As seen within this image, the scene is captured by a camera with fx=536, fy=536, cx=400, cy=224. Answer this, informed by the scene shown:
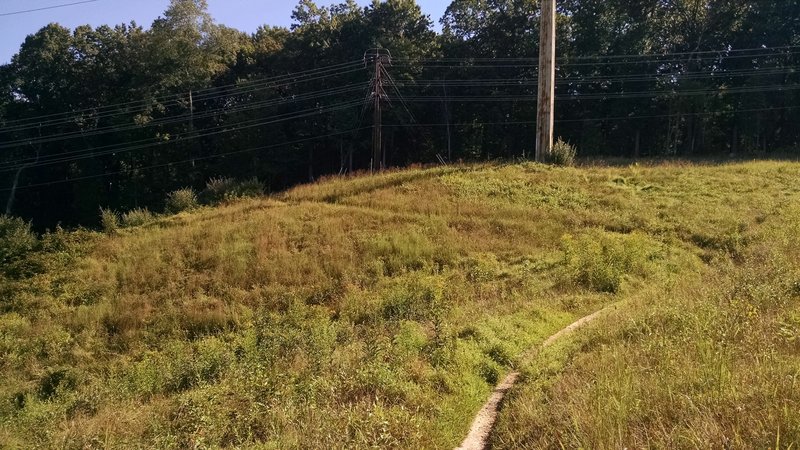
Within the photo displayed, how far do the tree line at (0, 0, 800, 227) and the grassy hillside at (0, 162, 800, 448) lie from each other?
20.3 m

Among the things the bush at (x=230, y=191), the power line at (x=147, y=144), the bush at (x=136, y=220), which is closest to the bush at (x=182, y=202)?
the bush at (x=230, y=191)

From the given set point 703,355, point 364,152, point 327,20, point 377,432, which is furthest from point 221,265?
point 327,20

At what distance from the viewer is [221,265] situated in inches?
686

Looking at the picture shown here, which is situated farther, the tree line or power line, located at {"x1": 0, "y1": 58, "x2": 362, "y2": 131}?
power line, located at {"x1": 0, "y1": 58, "x2": 362, "y2": 131}

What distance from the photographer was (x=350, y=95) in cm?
4484

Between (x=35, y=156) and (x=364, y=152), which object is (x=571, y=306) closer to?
(x=364, y=152)

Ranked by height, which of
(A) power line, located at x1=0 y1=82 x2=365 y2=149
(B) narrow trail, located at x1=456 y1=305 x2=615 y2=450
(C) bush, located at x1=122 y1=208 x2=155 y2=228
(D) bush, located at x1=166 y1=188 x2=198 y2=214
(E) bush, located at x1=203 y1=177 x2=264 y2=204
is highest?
(A) power line, located at x1=0 y1=82 x2=365 y2=149

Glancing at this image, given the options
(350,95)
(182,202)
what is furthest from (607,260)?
(350,95)

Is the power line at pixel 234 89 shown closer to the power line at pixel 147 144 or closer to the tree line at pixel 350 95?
the tree line at pixel 350 95

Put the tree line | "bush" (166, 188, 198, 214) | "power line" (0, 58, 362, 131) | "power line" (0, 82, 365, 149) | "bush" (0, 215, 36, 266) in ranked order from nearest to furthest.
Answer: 1. "bush" (0, 215, 36, 266)
2. "bush" (166, 188, 198, 214)
3. the tree line
4. "power line" (0, 82, 365, 149)
5. "power line" (0, 58, 362, 131)

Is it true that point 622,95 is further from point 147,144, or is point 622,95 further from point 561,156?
point 147,144

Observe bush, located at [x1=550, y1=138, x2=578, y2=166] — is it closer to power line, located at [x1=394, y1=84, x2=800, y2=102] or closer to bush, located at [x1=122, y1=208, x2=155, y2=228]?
bush, located at [x1=122, y1=208, x2=155, y2=228]

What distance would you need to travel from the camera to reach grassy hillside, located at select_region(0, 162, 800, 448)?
499cm

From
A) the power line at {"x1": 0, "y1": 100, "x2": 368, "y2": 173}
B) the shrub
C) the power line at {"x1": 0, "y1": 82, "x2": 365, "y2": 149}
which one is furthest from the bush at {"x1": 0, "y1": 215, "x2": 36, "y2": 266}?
the power line at {"x1": 0, "y1": 82, "x2": 365, "y2": 149}
